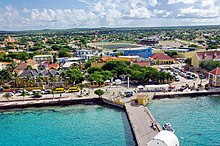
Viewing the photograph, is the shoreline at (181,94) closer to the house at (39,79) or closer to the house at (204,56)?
the house at (39,79)

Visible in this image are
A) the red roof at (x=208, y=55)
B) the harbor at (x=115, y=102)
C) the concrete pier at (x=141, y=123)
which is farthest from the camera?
the red roof at (x=208, y=55)

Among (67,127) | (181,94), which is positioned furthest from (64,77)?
(181,94)

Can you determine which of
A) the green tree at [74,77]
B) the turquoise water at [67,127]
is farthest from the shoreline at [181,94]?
the green tree at [74,77]

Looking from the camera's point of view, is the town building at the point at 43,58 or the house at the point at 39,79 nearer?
the house at the point at 39,79

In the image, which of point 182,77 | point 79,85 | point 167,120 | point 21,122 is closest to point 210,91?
point 182,77

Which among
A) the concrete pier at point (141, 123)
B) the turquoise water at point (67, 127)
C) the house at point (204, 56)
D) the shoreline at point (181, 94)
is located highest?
the house at point (204, 56)

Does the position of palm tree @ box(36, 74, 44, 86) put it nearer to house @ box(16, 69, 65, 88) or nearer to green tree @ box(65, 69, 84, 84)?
house @ box(16, 69, 65, 88)
